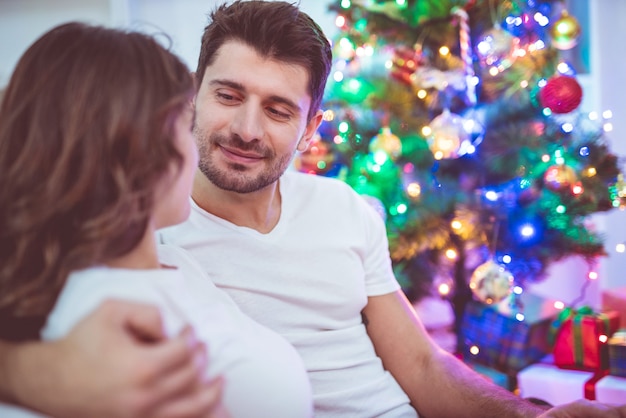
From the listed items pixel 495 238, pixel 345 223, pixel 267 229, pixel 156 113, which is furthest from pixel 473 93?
pixel 156 113

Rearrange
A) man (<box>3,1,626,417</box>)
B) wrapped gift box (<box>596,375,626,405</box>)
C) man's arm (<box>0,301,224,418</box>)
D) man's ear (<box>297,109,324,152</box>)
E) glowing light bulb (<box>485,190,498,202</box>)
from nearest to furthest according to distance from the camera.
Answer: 1. man's arm (<box>0,301,224,418</box>)
2. man (<box>3,1,626,417</box>)
3. man's ear (<box>297,109,324,152</box>)
4. wrapped gift box (<box>596,375,626,405</box>)
5. glowing light bulb (<box>485,190,498,202</box>)

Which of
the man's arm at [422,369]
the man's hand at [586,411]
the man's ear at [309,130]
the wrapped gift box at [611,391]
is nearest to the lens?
the man's hand at [586,411]

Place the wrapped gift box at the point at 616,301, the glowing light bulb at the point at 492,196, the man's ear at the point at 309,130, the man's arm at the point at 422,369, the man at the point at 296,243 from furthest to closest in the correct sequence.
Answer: the wrapped gift box at the point at 616,301 → the glowing light bulb at the point at 492,196 → the man's ear at the point at 309,130 → the man's arm at the point at 422,369 → the man at the point at 296,243

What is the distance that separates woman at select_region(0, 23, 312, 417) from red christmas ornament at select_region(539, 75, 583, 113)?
1.55 meters

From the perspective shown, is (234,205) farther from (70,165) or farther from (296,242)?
(70,165)

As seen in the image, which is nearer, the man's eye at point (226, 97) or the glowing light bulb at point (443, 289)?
the man's eye at point (226, 97)

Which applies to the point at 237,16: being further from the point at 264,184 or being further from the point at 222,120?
the point at 264,184

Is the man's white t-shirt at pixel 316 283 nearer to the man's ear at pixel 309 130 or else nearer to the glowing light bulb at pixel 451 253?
the man's ear at pixel 309 130

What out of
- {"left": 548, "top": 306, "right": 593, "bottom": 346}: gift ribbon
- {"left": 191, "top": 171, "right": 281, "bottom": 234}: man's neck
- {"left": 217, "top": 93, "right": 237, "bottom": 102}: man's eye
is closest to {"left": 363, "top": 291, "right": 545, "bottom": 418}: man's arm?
{"left": 191, "top": 171, "right": 281, "bottom": 234}: man's neck

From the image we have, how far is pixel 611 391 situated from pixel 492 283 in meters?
0.47

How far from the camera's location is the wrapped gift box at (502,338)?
91.5 inches

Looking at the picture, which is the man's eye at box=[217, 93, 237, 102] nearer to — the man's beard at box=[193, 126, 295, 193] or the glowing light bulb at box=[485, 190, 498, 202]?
the man's beard at box=[193, 126, 295, 193]

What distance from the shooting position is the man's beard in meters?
1.41

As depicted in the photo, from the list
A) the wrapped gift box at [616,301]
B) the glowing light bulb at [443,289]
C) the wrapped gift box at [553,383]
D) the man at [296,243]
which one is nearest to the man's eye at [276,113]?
the man at [296,243]
